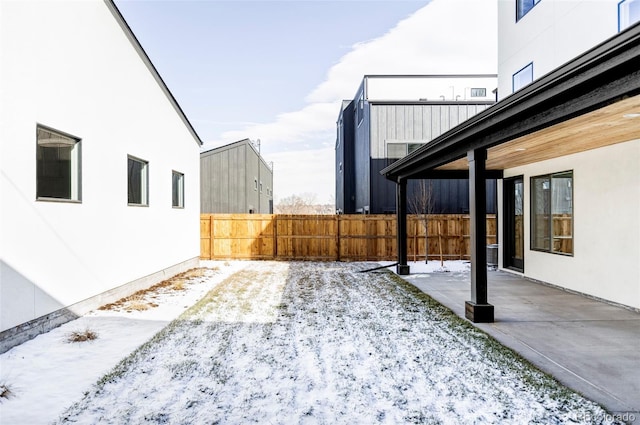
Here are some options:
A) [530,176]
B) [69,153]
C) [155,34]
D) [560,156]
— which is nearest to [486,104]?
[530,176]

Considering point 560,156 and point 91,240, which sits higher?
point 560,156

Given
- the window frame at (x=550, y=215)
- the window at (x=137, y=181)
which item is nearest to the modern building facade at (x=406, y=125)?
the window frame at (x=550, y=215)

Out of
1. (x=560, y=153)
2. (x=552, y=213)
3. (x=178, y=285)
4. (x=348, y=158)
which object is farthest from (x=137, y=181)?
(x=348, y=158)

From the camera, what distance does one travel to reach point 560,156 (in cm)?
770

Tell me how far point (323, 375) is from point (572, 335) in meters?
3.25

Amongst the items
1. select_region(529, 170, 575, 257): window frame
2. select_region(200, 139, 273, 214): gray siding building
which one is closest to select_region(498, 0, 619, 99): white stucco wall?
select_region(529, 170, 575, 257): window frame

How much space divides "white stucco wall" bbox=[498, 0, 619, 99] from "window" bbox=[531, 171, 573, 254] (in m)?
2.20

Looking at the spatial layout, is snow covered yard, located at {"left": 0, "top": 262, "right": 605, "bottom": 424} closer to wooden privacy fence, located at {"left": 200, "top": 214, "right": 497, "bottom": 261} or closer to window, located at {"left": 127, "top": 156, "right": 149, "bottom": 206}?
window, located at {"left": 127, "top": 156, "right": 149, "bottom": 206}

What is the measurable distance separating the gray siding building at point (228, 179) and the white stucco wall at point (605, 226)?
39.6ft

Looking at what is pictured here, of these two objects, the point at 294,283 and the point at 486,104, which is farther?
the point at 486,104

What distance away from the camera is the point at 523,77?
28.6ft

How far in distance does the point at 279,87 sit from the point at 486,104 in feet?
31.0

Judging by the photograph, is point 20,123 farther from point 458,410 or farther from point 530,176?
point 530,176

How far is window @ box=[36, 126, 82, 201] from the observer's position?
197 inches
